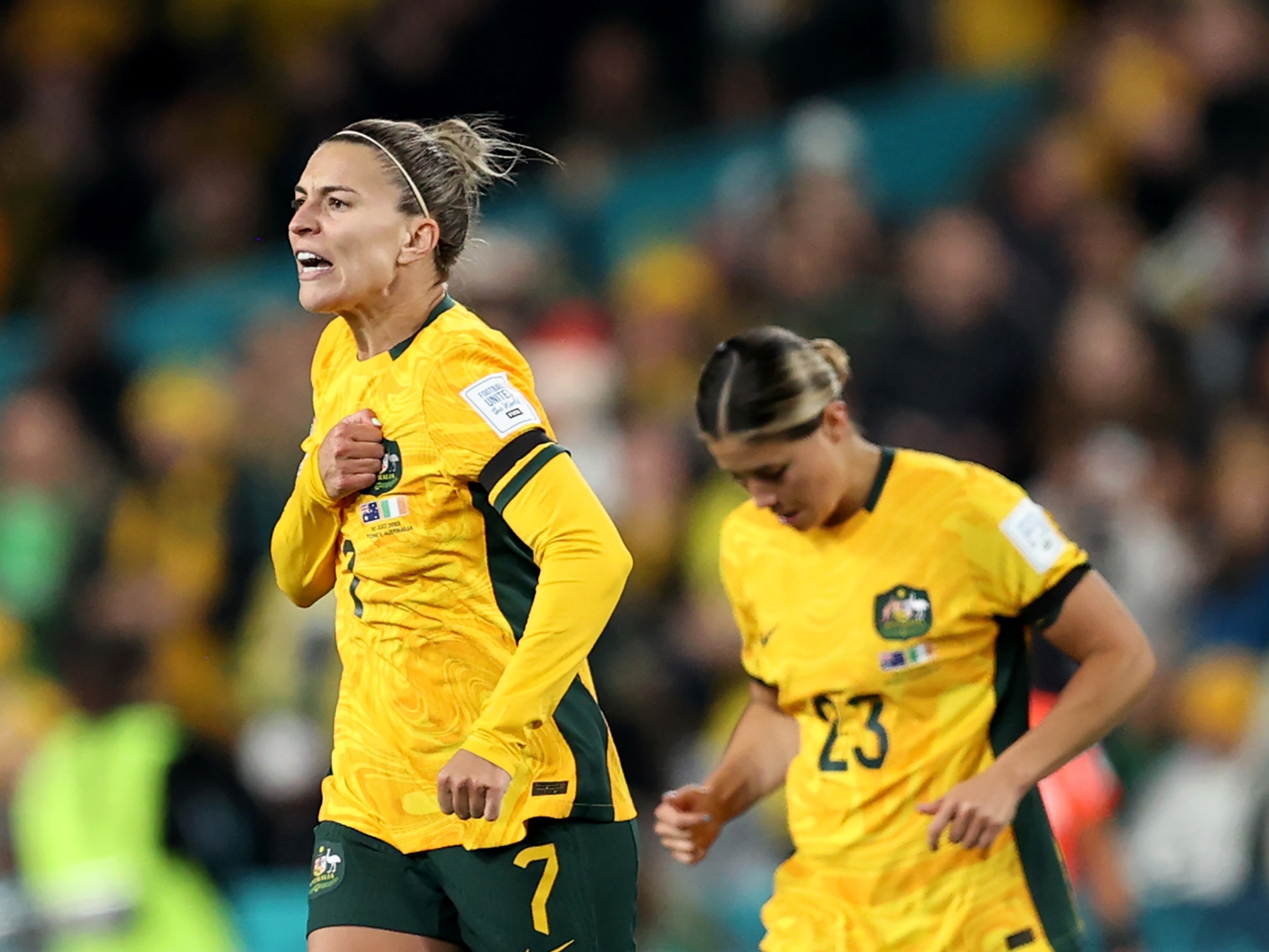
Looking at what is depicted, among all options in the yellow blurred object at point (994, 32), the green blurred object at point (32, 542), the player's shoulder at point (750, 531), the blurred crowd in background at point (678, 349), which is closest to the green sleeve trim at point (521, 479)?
the player's shoulder at point (750, 531)

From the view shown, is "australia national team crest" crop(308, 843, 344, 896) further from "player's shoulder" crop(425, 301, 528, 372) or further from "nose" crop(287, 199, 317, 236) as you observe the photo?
"nose" crop(287, 199, 317, 236)

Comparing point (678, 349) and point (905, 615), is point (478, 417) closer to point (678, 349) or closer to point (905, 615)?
point (905, 615)

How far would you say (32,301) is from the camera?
10.6 m

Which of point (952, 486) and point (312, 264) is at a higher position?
point (312, 264)

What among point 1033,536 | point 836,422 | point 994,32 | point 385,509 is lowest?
point 1033,536

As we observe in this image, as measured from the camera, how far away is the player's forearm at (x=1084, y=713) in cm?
360

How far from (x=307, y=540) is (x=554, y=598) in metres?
0.60

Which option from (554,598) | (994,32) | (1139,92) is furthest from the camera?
(994,32)

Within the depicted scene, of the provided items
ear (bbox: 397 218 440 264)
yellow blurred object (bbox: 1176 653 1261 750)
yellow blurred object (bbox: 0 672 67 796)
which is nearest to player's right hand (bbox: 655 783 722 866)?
ear (bbox: 397 218 440 264)

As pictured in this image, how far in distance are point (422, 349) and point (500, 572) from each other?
0.39 meters

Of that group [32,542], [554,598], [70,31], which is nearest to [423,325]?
[554,598]

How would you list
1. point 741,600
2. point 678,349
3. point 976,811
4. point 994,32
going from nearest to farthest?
point 976,811, point 741,600, point 678,349, point 994,32

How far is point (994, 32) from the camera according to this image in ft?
30.1

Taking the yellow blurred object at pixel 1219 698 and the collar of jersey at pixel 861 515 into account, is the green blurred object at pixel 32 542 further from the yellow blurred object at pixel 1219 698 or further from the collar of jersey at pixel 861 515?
the collar of jersey at pixel 861 515
